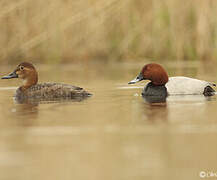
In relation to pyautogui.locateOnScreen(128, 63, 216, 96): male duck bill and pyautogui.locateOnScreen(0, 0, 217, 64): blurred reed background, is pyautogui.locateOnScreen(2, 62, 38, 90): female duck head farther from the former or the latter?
pyautogui.locateOnScreen(0, 0, 217, 64): blurred reed background

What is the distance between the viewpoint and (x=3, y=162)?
4.08 meters

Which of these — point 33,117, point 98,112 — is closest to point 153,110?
point 98,112

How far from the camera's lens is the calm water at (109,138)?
12.4 ft

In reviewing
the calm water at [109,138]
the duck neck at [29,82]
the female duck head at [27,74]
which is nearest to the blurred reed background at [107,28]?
the female duck head at [27,74]

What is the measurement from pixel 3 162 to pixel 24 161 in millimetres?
139

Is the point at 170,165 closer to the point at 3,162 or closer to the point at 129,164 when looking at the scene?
the point at 129,164

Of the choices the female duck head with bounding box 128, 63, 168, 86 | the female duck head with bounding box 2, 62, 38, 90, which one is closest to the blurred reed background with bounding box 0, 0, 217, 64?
the female duck head with bounding box 2, 62, 38, 90

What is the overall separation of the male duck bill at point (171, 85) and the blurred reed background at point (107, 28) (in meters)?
3.75

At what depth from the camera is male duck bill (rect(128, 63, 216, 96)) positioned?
8359 millimetres

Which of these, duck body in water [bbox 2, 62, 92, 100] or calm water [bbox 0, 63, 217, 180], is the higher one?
duck body in water [bbox 2, 62, 92, 100]

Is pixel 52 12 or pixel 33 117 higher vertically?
pixel 52 12

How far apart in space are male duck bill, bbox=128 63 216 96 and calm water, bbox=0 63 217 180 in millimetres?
344

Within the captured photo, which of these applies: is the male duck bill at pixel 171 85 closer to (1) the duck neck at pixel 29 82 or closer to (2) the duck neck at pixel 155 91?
(2) the duck neck at pixel 155 91

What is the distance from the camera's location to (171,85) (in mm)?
8500
